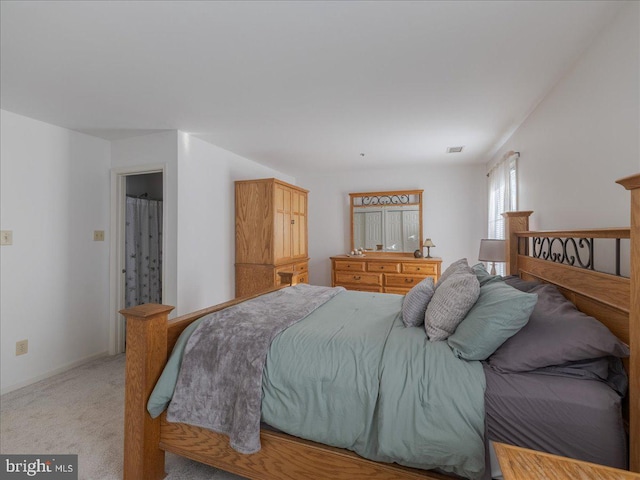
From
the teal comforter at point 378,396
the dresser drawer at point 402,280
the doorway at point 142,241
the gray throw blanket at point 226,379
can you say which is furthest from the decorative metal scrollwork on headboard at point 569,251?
the doorway at point 142,241

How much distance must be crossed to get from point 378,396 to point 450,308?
0.58 m

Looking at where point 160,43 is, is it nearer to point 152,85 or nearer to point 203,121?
point 152,85

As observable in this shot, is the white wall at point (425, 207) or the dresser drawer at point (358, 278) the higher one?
the white wall at point (425, 207)

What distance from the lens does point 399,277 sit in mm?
4457

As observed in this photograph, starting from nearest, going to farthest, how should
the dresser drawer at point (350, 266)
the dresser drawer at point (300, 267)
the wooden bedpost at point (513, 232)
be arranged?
the wooden bedpost at point (513, 232) < the dresser drawer at point (300, 267) < the dresser drawer at point (350, 266)

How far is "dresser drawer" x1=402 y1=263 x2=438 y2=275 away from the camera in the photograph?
434 cm

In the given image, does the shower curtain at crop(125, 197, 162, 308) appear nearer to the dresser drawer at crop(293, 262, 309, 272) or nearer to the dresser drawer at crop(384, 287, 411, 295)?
the dresser drawer at crop(293, 262, 309, 272)

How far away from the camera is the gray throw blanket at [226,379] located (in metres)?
1.38

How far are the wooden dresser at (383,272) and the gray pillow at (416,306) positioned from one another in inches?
103

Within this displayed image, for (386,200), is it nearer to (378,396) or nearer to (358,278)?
(358,278)

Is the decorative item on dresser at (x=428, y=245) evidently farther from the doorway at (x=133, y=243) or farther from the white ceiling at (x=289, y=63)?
the doorway at (x=133, y=243)

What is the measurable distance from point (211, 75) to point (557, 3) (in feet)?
6.41

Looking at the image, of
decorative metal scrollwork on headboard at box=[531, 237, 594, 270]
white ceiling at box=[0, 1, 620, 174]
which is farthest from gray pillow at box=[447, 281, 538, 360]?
white ceiling at box=[0, 1, 620, 174]

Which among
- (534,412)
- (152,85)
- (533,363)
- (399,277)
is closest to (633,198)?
(533,363)
